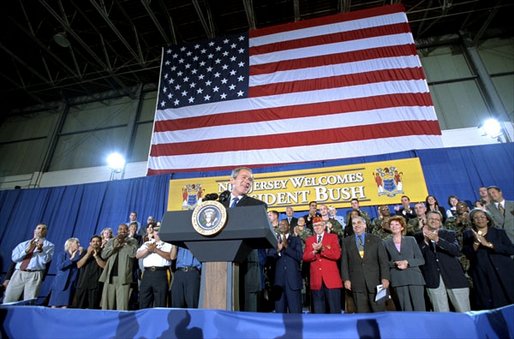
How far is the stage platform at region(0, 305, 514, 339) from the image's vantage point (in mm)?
1130

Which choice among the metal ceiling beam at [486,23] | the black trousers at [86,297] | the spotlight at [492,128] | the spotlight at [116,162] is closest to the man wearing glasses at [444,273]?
the black trousers at [86,297]

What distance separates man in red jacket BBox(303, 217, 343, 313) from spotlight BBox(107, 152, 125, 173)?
7025mm

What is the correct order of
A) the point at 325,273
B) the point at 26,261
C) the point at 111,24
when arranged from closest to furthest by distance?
the point at 325,273, the point at 26,261, the point at 111,24

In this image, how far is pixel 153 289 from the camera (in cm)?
302

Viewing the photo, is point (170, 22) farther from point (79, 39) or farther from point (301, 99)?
point (301, 99)

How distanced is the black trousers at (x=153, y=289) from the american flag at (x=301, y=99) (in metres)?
2.93

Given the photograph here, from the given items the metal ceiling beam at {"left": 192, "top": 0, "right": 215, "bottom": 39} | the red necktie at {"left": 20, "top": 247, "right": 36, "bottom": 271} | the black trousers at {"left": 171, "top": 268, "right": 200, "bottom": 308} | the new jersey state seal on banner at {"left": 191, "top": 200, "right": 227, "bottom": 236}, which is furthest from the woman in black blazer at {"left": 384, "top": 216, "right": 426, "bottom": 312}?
the metal ceiling beam at {"left": 192, "top": 0, "right": 215, "bottom": 39}

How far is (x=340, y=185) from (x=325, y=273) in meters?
2.64

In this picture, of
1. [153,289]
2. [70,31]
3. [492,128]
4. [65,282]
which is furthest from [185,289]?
[70,31]

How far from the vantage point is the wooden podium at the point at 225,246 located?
1149mm

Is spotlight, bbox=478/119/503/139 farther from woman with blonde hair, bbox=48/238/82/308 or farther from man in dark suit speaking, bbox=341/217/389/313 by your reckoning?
woman with blonde hair, bbox=48/238/82/308

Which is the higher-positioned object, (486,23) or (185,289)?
(486,23)

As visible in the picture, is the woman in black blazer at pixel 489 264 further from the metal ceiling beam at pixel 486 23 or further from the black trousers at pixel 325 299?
the metal ceiling beam at pixel 486 23

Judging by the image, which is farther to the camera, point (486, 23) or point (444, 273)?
point (486, 23)
